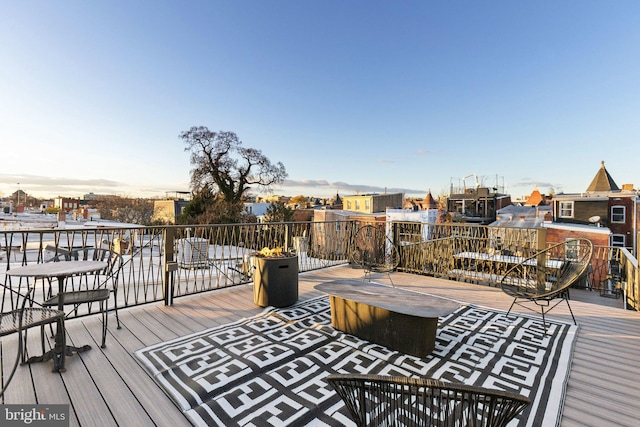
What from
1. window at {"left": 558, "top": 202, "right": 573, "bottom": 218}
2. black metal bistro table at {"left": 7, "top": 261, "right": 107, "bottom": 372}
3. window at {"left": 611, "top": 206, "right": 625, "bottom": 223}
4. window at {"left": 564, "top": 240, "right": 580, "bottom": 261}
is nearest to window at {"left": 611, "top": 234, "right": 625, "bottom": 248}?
window at {"left": 611, "top": 206, "right": 625, "bottom": 223}

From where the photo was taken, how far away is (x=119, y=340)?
2660 mm

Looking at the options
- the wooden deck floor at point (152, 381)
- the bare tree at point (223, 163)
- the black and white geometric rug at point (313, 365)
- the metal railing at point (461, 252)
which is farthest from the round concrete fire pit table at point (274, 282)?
the bare tree at point (223, 163)

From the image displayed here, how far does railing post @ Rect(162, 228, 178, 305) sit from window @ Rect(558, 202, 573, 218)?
894 inches

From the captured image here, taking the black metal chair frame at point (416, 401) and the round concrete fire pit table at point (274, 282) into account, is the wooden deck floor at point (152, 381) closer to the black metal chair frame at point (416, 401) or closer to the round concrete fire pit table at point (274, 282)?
the round concrete fire pit table at point (274, 282)

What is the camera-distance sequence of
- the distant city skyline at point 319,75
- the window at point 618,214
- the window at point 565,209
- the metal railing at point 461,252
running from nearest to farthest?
the metal railing at point 461,252 < the distant city skyline at point 319,75 < the window at point 618,214 < the window at point 565,209

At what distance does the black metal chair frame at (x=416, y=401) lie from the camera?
88cm

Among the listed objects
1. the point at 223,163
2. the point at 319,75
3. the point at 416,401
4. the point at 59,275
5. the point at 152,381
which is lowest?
the point at 152,381

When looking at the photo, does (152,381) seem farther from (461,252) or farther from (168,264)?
(461,252)

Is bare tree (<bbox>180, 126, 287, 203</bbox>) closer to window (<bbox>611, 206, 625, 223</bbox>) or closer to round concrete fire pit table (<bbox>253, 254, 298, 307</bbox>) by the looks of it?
round concrete fire pit table (<bbox>253, 254, 298, 307</bbox>)

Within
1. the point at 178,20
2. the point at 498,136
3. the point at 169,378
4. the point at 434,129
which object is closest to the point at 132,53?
the point at 178,20

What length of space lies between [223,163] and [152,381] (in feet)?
64.5

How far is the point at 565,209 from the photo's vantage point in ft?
59.4

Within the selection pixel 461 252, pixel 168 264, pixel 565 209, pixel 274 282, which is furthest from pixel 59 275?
pixel 565 209

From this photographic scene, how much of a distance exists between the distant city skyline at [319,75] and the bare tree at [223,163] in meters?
4.56
